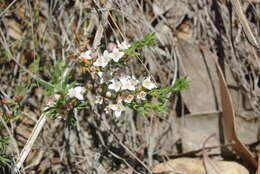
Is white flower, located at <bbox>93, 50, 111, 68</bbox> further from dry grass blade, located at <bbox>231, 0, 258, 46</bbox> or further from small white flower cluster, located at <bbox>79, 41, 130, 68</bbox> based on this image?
dry grass blade, located at <bbox>231, 0, 258, 46</bbox>

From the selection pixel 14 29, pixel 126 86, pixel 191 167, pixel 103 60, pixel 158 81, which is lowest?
pixel 191 167

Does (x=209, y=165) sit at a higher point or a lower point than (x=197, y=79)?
lower

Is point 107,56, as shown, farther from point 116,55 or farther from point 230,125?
point 230,125

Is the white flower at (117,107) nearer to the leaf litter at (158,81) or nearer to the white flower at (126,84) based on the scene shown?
the white flower at (126,84)

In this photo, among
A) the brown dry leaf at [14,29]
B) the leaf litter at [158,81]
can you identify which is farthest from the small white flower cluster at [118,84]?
the brown dry leaf at [14,29]

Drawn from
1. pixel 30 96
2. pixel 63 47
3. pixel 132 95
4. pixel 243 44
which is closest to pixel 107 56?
pixel 132 95

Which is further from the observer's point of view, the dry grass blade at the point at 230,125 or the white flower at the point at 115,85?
the dry grass blade at the point at 230,125

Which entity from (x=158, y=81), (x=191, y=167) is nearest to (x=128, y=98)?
(x=158, y=81)
